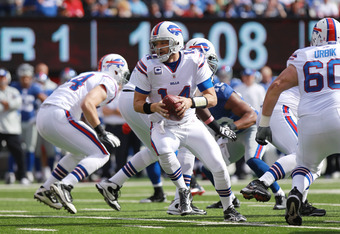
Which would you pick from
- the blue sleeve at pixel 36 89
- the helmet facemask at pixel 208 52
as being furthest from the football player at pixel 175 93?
the blue sleeve at pixel 36 89

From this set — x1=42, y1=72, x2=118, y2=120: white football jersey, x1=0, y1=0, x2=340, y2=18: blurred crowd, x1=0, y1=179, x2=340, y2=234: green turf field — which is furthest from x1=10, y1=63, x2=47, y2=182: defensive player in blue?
x1=42, y1=72, x2=118, y2=120: white football jersey

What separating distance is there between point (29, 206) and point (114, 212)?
4.77ft

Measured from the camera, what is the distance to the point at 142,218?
22.9 ft

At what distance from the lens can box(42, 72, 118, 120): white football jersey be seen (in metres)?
7.82


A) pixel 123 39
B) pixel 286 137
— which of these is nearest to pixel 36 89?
pixel 123 39

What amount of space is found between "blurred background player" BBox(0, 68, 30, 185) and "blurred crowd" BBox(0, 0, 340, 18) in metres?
2.10

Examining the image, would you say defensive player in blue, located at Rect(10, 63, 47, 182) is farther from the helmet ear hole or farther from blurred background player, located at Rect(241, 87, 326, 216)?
the helmet ear hole

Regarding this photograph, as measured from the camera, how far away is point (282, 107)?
7.74 meters

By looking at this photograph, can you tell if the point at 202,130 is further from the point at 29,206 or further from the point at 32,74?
the point at 32,74

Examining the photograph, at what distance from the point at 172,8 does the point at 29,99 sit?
4.41 m

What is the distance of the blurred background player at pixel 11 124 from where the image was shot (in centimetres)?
1305

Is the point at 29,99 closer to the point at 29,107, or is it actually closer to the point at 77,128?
the point at 29,107

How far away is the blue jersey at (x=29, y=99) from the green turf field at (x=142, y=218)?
11.2ft

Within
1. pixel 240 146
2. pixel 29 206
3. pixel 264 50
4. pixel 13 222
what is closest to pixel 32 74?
pixel 264 50
